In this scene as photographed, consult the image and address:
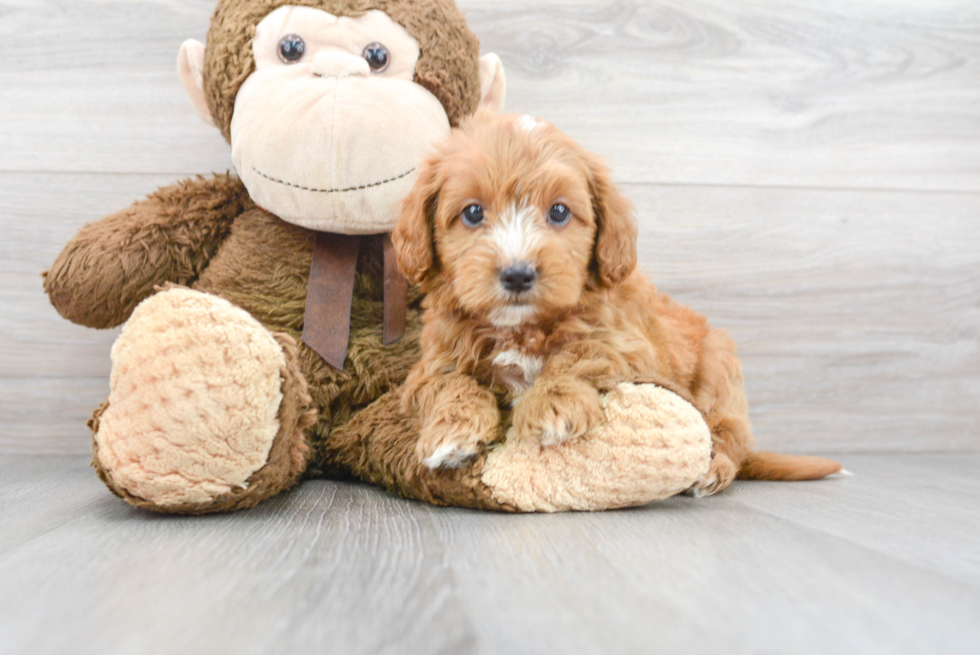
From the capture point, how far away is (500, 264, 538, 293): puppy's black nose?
1220 mm

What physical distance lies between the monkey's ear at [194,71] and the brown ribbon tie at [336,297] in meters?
0.46

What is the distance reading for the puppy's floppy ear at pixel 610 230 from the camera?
136 cm

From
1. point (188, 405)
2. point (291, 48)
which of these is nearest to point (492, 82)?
point (291, 48)

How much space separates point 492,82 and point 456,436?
100 cm

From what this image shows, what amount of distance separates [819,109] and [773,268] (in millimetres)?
528

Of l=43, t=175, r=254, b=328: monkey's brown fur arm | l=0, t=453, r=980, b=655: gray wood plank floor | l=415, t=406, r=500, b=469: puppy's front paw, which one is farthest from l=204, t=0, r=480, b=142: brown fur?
l=0, t=453, r=980, b=655: gray wood plank floor

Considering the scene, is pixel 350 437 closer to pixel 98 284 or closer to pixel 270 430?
pixel 270 430

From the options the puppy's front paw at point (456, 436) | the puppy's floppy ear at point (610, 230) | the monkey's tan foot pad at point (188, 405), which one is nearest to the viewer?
the monkey's tan foot pad at point (188, 405)

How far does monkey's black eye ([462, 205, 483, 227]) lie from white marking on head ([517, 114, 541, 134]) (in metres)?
0.18

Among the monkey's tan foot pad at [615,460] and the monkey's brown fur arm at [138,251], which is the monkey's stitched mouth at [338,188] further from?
the monkey's tan foot pad at [615,460]

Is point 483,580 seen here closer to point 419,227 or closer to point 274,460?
point 274,460

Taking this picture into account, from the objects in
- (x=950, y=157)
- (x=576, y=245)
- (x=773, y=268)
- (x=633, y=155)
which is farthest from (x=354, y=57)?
(x=950, y=157)

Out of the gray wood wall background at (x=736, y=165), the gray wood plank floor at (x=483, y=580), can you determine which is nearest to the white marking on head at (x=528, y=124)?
the gray wood plank floor at (x=483, y=580)

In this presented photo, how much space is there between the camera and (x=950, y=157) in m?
2.34
